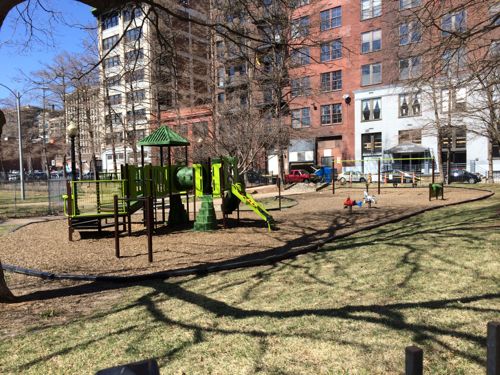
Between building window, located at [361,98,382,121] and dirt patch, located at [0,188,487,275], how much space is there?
1353 inches

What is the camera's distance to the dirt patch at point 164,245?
25.1 ft

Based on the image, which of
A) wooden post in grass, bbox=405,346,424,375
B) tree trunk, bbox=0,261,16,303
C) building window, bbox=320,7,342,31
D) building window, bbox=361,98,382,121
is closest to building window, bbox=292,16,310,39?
tree trunk, bbox=0,261,16,303

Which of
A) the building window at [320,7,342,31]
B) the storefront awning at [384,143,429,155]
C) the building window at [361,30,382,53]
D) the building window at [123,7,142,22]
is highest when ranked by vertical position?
the building window at [320,7,342,31]

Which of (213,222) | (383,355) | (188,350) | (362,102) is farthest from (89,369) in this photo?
(362,102)

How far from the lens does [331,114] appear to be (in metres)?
48.5

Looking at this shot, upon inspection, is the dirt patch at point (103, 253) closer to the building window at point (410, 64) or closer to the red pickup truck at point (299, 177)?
the building window at point (410, 64)

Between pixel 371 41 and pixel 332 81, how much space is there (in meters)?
6.13

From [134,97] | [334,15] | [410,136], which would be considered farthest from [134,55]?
[334,15]

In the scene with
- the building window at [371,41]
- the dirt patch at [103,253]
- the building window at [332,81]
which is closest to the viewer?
the dirt patch at [103,253]

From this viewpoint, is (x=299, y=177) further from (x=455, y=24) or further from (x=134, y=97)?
(x=455, y=24)

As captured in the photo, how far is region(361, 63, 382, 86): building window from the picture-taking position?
146ft

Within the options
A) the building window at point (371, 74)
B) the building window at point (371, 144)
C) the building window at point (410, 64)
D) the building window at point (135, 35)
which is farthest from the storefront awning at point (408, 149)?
the building window at point (410, 64)

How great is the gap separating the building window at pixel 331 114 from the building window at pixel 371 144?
3.82 m

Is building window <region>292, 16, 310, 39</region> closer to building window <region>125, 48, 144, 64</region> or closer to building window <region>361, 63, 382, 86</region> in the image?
building window <region>125, 48, 144, 64</region>
